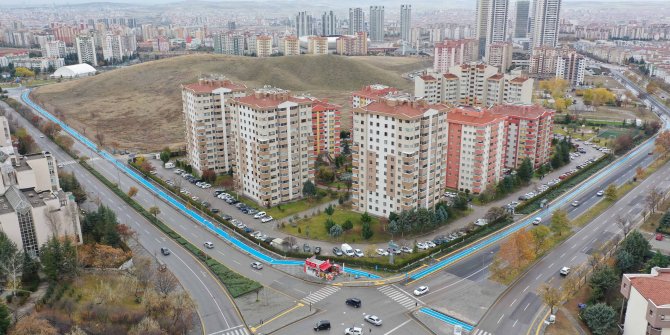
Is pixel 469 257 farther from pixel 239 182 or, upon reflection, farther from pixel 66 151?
pixel 66 151

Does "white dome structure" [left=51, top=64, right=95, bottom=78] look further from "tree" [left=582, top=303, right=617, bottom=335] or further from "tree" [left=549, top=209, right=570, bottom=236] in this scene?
"tree" [left=582, top=303, right=617, bottom=335]

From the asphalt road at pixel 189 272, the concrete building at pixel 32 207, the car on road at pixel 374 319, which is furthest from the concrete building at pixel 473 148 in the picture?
the concrete building at pixel 32 207

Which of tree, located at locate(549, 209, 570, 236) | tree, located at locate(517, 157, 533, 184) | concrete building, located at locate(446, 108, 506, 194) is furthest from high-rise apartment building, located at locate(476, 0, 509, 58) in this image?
tree, located at locate(549, 209, 570, 236)

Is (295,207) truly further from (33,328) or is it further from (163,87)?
(163,87)

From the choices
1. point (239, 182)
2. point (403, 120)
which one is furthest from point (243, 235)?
point (403, 120)

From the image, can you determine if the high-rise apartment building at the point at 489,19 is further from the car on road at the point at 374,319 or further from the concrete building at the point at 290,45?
the car on road at the point at 374,319
